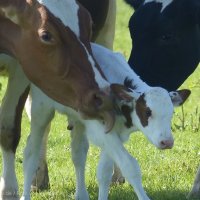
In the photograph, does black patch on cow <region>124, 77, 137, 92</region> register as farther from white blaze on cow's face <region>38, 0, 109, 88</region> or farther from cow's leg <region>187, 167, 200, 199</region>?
cow's leg <region>187, 167, 200, 199</region>

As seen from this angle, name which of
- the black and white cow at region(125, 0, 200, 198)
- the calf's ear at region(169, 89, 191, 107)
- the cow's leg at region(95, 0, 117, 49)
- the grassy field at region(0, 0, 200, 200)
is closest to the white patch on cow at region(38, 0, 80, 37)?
the calf's ear at region(169, 89, 191, 107)

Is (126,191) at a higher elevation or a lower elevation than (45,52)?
lower

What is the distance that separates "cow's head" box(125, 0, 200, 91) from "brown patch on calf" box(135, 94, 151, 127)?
1.69 meters

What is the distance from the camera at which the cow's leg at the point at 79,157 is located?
7102mm

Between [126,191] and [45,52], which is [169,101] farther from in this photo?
[126,191]

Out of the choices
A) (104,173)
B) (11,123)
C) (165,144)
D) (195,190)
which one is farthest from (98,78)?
(195,190)

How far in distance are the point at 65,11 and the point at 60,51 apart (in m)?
0.27

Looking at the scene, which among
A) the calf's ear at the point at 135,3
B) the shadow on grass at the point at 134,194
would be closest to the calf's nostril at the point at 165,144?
the shadow on grass at the point at 134,194

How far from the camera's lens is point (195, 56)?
25.5ft

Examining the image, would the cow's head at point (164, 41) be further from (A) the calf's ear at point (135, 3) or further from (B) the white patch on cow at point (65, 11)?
(B) the white patch on cow at point (65, 11)

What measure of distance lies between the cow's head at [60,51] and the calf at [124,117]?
0.18 m

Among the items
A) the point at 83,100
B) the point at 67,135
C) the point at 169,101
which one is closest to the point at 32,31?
the point at 83,100

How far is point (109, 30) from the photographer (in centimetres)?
855

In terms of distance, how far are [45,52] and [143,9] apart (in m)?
1.95
